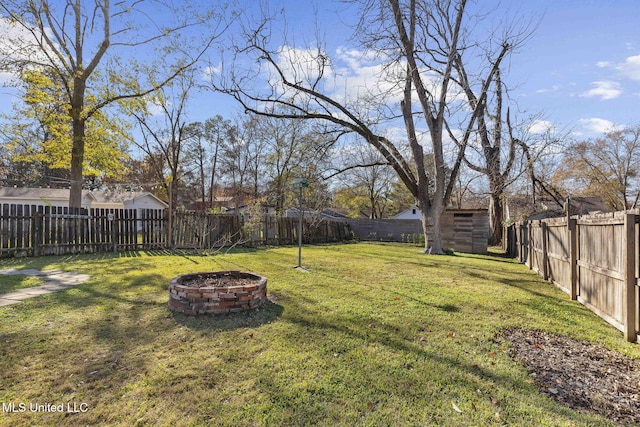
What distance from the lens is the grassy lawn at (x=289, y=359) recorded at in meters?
1.99

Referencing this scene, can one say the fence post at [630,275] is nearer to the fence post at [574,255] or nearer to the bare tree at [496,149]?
the fence post at [574,255]

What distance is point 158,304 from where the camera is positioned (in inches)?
161

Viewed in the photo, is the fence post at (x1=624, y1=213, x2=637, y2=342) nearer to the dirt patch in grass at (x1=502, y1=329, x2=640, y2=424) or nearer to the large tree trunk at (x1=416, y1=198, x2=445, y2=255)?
the dirt patch in grass at (x1=502, y1=329, x2=640, y2=424)

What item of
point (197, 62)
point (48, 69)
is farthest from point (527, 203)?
point (48, 69)

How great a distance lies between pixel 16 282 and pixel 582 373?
758 centimetres

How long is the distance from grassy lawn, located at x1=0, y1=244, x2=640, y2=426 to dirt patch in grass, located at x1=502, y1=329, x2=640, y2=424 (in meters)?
0.15

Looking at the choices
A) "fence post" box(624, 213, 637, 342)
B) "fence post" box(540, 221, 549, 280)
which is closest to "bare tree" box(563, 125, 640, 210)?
"fence post" box(540, 221, 549, 280)

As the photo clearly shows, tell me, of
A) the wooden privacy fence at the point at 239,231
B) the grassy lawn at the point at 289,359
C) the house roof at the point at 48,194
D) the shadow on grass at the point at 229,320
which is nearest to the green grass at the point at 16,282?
the grassy lawn at the point at 289,359

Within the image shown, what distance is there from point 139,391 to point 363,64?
1080 cm

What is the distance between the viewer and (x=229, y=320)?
11.7 ft

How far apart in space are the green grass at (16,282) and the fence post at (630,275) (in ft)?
25.5

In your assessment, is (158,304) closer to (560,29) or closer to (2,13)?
(560,29)

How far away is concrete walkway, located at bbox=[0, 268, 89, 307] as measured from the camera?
4.23 m

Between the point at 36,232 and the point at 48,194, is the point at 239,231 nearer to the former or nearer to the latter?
the point at 36,232
